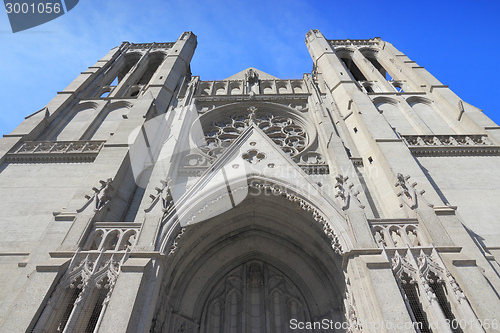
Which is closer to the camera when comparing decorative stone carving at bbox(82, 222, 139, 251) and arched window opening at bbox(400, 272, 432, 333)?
arched window opening at bbox(400, 272, 432, 333)

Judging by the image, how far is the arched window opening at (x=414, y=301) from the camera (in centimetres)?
589

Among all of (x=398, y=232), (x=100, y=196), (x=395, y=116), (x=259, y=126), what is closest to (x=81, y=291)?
(x=100, y=196)

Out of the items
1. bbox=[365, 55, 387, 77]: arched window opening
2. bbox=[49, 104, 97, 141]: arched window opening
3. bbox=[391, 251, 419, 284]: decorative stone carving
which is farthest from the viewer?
bbox=[365, 55, 387, 77]: arched window opening

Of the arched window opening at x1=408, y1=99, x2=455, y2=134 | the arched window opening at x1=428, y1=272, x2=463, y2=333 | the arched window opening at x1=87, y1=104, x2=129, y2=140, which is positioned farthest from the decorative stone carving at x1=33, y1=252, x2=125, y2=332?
the arched window opening at x1=408, y1=99, x2=455, y2=134

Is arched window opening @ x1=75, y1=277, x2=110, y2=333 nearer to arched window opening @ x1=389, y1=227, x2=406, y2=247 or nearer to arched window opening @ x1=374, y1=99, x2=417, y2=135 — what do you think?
arched window opening @ x1=389, y1=227, x2=406, y2=247

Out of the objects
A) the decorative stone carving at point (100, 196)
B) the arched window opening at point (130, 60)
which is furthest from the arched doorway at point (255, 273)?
the arched window opening at point (130, 60)

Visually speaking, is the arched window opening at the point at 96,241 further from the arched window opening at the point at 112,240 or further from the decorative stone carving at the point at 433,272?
the decorative stone carving at the point at 433,272

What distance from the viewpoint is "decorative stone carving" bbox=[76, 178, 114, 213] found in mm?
7791

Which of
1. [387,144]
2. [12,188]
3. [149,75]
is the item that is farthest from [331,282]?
[149,75]

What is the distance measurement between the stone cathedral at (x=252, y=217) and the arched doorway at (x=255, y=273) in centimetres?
4

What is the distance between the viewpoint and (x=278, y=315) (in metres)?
9.29

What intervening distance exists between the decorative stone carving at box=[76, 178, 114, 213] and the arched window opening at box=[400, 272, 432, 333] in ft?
22.6

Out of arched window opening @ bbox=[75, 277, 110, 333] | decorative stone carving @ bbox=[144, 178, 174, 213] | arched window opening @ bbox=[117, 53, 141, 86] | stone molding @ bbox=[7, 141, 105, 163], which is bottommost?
arched window opening @ bbox=[75, 277, 110, 333]

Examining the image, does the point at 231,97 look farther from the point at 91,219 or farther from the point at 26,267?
the point at 26,267
